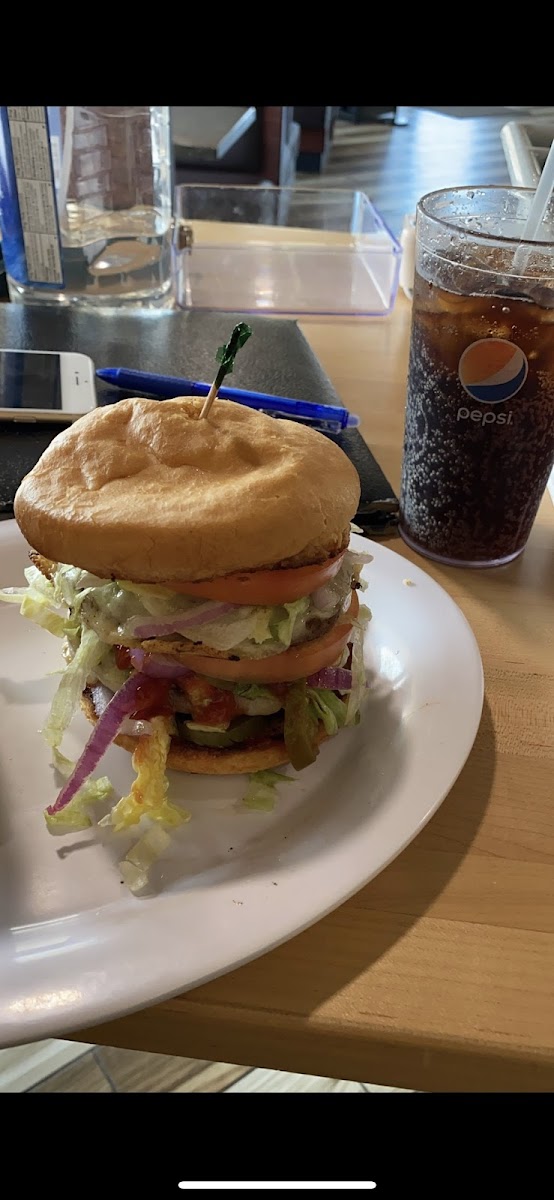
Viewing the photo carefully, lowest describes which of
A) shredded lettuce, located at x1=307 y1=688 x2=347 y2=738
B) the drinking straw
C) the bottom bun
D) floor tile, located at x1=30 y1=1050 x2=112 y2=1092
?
floor tile, located at x1=30 y1=1050 x2=112 y2=1092

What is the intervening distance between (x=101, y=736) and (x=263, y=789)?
18 centimetres

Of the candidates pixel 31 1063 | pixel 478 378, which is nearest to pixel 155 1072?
pixel 31 1063

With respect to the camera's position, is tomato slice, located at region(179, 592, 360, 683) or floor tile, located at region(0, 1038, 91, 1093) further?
floor tile, located at region(0, 1038, 91, 1093)

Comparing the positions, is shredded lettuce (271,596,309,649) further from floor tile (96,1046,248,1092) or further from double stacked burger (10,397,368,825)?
floor tile (96,1046,248,1092)

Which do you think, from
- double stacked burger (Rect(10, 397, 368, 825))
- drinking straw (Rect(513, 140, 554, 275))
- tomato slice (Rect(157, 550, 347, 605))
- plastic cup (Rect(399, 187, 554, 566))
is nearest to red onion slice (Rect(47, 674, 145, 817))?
double stacked burger (Rect(10, 397, 368, 825))

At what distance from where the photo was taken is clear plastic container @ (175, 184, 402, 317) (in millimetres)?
2113

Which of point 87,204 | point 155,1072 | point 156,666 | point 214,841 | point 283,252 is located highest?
point 87,204

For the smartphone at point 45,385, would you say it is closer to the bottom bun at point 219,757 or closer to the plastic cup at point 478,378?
the plastic cup at point 478,378

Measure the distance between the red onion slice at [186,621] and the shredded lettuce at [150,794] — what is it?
0.34 feet

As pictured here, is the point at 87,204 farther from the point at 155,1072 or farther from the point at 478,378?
the point at 155,1072

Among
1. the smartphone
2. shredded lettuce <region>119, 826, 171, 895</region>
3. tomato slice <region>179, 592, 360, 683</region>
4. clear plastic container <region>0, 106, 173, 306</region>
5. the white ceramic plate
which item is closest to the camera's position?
the white ceramic plate

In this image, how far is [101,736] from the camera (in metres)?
0.87

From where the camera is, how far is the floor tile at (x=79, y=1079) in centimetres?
149
